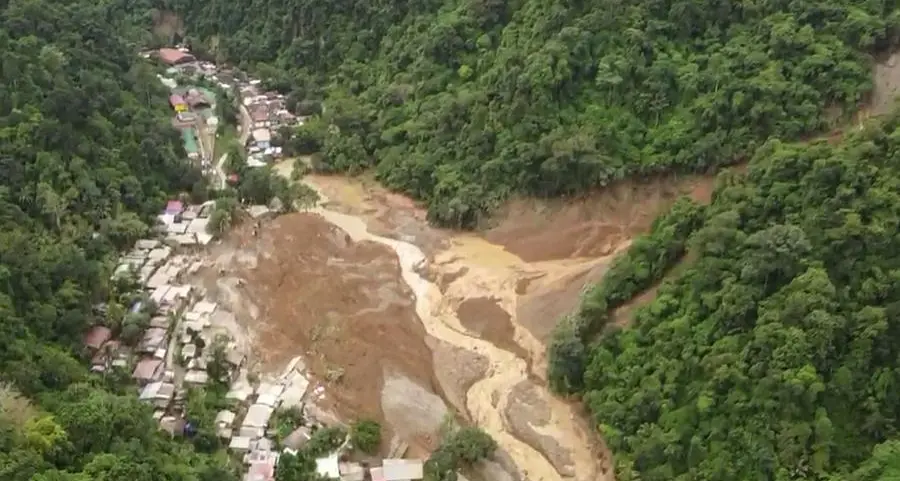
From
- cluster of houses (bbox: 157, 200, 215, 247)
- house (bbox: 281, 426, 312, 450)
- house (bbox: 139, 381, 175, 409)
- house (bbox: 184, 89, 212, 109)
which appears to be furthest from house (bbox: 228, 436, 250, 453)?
house (bbox: 184, 89, 212, 109)

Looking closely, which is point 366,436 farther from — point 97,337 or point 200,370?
point 97,337

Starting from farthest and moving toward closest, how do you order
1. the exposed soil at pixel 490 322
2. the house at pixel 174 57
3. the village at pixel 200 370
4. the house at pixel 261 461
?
the house at pixel 174 57, the exposed soil at pixel 490 322, the village at pixel 200 370, the house at pixel 261 461

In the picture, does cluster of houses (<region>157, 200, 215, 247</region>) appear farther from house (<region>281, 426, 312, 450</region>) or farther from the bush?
the bush

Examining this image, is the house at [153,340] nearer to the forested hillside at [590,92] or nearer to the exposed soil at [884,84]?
the forested hillside at [590,92]

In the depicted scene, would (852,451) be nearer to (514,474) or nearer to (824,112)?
(514,474)

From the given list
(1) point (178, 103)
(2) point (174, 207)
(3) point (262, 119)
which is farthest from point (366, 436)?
(1) point (178, 103)

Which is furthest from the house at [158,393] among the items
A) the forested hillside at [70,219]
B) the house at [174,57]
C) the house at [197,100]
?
the house at [174,57]
